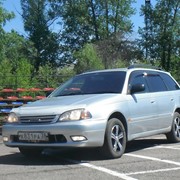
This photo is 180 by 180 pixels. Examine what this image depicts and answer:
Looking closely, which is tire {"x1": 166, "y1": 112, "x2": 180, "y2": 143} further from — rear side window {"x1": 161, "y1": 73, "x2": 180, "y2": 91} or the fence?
the fence

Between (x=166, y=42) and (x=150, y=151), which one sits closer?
(x=150, y=151)

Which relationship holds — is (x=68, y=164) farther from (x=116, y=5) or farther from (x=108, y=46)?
(x=116, y=5)

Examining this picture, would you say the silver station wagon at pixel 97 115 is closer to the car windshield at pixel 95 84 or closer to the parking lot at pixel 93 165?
the car windshield at pixel 95 84

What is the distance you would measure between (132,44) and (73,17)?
8748 millimetres

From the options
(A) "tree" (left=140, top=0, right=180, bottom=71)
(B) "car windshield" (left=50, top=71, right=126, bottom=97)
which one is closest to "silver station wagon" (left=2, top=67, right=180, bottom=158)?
(B) "car windshield" (left=50, top=71, right=126, bottom=97)

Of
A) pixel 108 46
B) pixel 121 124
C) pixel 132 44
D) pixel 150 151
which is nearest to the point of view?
pixel 121 124

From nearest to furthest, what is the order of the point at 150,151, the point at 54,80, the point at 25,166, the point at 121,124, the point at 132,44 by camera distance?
the point at 25,166 → the point at 121,124 → the point at 150,151 → the point at 54,80 → the point at 132,44

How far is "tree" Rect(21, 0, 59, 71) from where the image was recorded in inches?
2447

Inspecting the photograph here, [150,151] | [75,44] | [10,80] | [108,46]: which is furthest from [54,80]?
[75,44]

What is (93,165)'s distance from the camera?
25.2ft

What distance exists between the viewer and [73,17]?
63.9 m

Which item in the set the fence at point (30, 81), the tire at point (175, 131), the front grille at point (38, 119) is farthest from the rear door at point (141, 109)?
the fence at point (30, 81)

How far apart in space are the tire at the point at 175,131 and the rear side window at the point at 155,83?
2.21 ft

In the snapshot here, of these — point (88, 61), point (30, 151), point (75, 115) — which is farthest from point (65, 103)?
point (88, 61)
